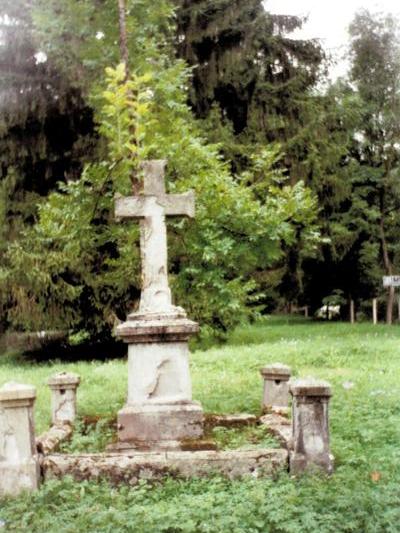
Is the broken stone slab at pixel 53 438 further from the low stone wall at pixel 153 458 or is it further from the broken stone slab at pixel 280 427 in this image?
the broken stone slab at pixel 280 427

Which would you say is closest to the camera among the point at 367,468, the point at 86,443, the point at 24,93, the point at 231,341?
the point at 367,468

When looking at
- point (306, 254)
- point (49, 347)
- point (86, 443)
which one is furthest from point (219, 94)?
point (86, 443)

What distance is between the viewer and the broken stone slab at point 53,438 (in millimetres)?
6836

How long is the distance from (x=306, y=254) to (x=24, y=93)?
942cm

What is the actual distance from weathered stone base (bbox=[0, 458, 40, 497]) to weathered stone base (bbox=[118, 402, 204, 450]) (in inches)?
44.4

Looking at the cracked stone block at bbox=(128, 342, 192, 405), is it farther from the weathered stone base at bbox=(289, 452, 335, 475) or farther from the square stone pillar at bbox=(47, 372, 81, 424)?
the square stone pillar at bbox=(47, 372, 81, 424)

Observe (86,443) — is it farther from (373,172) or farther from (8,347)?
(373,172)

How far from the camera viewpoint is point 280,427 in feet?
24.7

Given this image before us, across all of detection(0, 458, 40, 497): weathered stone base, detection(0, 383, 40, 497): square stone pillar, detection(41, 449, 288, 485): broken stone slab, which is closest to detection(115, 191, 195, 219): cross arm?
detection(0, 383, 40, 497): square stone pillar

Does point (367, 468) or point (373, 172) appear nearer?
point (367, 468)

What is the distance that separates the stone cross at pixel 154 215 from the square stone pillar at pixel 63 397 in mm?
1838

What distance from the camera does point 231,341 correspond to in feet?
65.5

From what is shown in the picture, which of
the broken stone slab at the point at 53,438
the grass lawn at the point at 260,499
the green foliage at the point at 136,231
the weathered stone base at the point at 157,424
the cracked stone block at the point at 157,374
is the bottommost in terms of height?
the grass lawn at the point at 260,499

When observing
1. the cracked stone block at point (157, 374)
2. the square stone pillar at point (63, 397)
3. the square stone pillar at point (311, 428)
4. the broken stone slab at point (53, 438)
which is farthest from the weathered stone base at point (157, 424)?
the square stone pillar at point (63, 397)
